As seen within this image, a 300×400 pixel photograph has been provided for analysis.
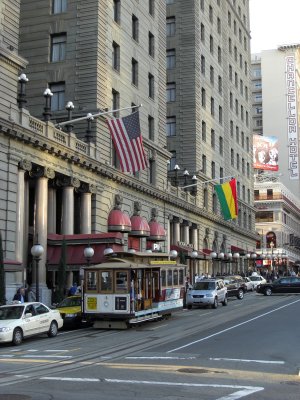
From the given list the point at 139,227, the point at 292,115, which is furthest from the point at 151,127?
the point at 292,115

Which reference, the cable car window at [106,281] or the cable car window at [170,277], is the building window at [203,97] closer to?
the cable car window at [170,277]

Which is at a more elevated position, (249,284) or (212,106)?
(212,106)

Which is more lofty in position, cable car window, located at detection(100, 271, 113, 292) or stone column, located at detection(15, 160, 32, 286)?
stone column, located at detection(15, 160, 32, 286)

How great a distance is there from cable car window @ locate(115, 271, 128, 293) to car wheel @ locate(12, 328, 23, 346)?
548 centimetres

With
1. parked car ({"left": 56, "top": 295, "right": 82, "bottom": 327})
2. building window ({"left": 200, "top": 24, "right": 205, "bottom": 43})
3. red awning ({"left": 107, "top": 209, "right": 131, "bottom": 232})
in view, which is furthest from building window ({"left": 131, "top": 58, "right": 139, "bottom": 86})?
parked car ({"left": 56, "top": 295, "right": 82, "bottom": 327})

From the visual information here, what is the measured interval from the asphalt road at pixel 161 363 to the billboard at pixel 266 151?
89.1 m

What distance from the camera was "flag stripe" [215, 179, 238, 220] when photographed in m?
52.9

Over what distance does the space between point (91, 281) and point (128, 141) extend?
10.4m

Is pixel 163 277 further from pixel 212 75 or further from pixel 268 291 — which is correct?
pixel 212 75

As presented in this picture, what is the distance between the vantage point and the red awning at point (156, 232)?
47.3 m

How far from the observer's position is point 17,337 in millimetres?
19188

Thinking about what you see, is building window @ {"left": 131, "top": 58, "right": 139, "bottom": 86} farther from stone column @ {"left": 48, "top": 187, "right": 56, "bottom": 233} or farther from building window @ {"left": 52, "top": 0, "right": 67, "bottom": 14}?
stone column @ {"left": 48, "top": 187, "right": 56, "bottom": 233}

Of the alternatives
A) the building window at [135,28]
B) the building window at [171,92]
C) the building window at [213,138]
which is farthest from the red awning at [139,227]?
the building window at [213,138]

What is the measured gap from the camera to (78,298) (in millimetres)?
26469
